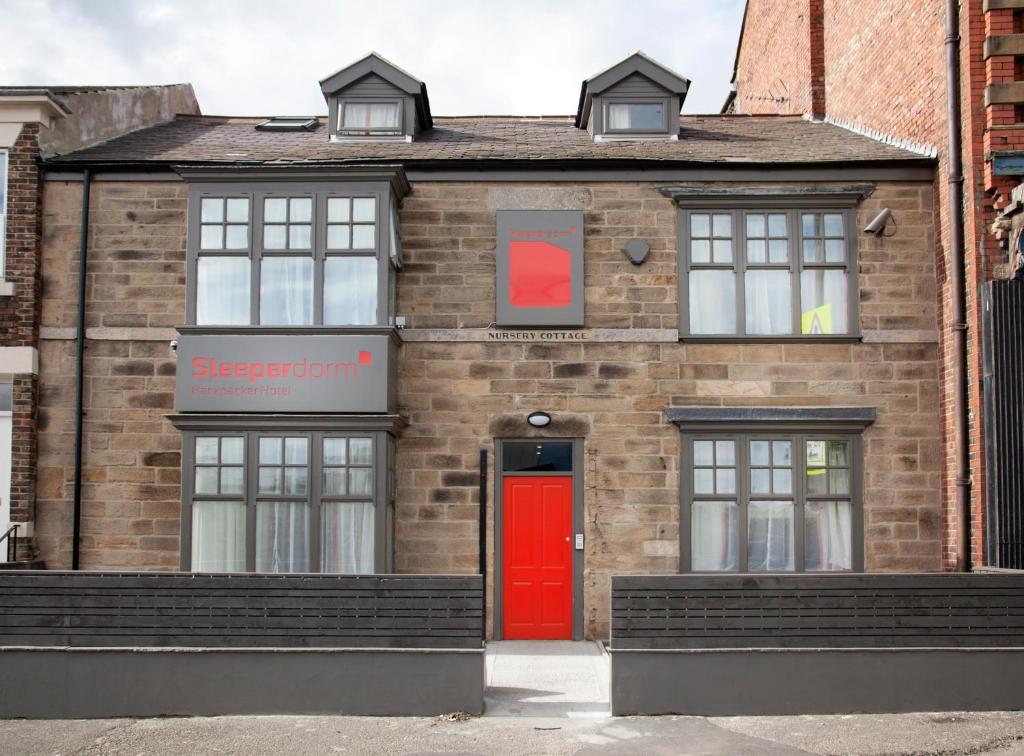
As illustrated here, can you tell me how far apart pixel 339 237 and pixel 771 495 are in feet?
19.8

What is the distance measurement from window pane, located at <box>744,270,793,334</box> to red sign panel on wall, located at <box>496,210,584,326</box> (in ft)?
6.89

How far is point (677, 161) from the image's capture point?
44.2 feet

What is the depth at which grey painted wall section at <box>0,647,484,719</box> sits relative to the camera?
9.60 metres

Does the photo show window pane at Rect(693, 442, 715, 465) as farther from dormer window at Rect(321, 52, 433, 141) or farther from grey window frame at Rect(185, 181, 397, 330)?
dormer window at Rect(321, 52, 433, 141)

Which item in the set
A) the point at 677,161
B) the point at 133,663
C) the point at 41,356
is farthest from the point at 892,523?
the point at 41,356

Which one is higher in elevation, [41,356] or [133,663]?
[41,356]

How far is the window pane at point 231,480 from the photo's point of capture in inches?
506

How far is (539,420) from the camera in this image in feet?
43.7

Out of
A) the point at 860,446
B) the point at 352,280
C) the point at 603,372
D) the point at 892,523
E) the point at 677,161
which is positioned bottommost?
the point at 892,523

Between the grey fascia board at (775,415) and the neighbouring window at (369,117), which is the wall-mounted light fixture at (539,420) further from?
the neighbouring window at (369,117)

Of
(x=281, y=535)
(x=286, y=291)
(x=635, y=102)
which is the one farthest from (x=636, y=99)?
(x=281, y=535)

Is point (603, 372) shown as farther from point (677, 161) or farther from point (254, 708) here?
point (254, 708)

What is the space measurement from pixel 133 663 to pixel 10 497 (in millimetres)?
4626

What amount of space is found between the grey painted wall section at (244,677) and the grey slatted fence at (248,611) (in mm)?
94
